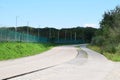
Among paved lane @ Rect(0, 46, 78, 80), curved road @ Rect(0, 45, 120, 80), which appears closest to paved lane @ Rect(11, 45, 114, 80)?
curved road @ Rect(0, 45, 120, 80)

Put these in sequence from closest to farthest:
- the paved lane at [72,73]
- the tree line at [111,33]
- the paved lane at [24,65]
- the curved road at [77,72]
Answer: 1. the paved lane at [72,73]
2. the curved road at [77,72]
3. the paved lane at [24,65]
4. the tree line at [111,33]

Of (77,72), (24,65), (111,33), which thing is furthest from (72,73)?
(111,33)

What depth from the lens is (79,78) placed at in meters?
18.4

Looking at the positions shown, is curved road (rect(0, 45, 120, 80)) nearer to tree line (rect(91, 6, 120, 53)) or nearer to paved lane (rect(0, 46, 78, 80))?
paved lane (rect(0, 46, 78, 80))

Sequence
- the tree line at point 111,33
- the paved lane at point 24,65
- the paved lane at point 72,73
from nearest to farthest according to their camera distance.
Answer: the paved lane at point 72,73 → the paved lane at point 24,65 → the tree line at point 111,33

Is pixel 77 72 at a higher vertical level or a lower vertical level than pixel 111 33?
lower

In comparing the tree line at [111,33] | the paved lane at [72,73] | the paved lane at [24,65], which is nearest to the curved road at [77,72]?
the paved lane at [72,73]

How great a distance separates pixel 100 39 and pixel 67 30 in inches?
3484

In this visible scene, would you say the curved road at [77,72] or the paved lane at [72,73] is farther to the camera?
the curved road at [77,72]

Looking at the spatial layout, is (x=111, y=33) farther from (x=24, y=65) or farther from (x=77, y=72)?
(x=77, y=72)

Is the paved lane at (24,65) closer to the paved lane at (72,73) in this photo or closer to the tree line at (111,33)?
the paved lane at (72,73)

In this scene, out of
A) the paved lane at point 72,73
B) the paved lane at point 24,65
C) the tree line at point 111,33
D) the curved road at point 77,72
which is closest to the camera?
the paved lane at point 72,73

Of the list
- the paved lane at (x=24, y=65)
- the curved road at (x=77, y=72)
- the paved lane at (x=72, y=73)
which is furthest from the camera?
the paved lane at (x=24, y=65)

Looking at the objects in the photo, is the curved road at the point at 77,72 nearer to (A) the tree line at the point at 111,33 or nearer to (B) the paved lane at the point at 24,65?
(B) the paved lane at the point at 24,65
